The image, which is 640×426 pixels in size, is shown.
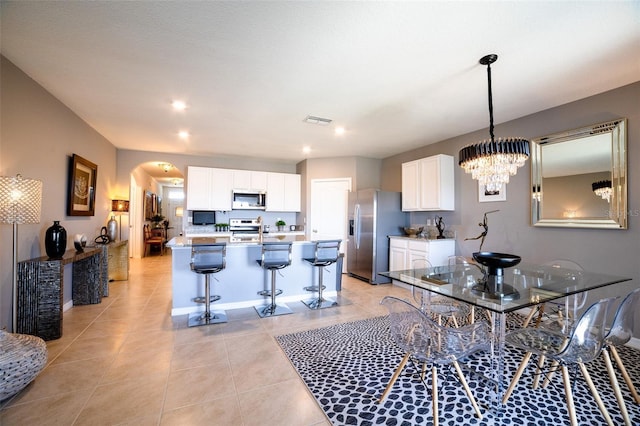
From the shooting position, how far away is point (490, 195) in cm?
401

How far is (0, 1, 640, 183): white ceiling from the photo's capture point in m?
1.82

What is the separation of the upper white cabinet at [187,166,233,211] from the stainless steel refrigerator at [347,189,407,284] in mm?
2732

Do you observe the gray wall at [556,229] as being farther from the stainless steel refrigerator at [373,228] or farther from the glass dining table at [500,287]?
the stainless steel refrigerator at [373,228]

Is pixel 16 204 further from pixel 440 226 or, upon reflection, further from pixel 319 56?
pixel 440 226

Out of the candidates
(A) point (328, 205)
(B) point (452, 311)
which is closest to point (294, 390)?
(B) point (452, 311)

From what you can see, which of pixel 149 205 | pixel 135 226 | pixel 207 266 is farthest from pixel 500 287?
pixel 149 205

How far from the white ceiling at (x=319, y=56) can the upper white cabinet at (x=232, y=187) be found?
80.6 inches

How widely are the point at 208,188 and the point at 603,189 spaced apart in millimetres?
6106

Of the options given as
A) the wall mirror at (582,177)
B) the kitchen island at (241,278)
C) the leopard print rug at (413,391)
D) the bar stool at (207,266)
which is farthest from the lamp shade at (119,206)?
the wall mirror at (582,177)

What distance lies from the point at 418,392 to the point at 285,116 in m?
3.33

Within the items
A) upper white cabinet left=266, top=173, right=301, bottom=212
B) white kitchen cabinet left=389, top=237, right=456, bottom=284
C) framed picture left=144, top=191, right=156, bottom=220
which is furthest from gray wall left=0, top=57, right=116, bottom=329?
white kitchen cabinet left=389, top=237, right=456, bottom=284

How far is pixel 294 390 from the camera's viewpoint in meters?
1.97

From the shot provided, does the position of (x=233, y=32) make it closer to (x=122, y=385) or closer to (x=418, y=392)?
(x=122, y=385)

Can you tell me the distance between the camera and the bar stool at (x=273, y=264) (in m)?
3.43
